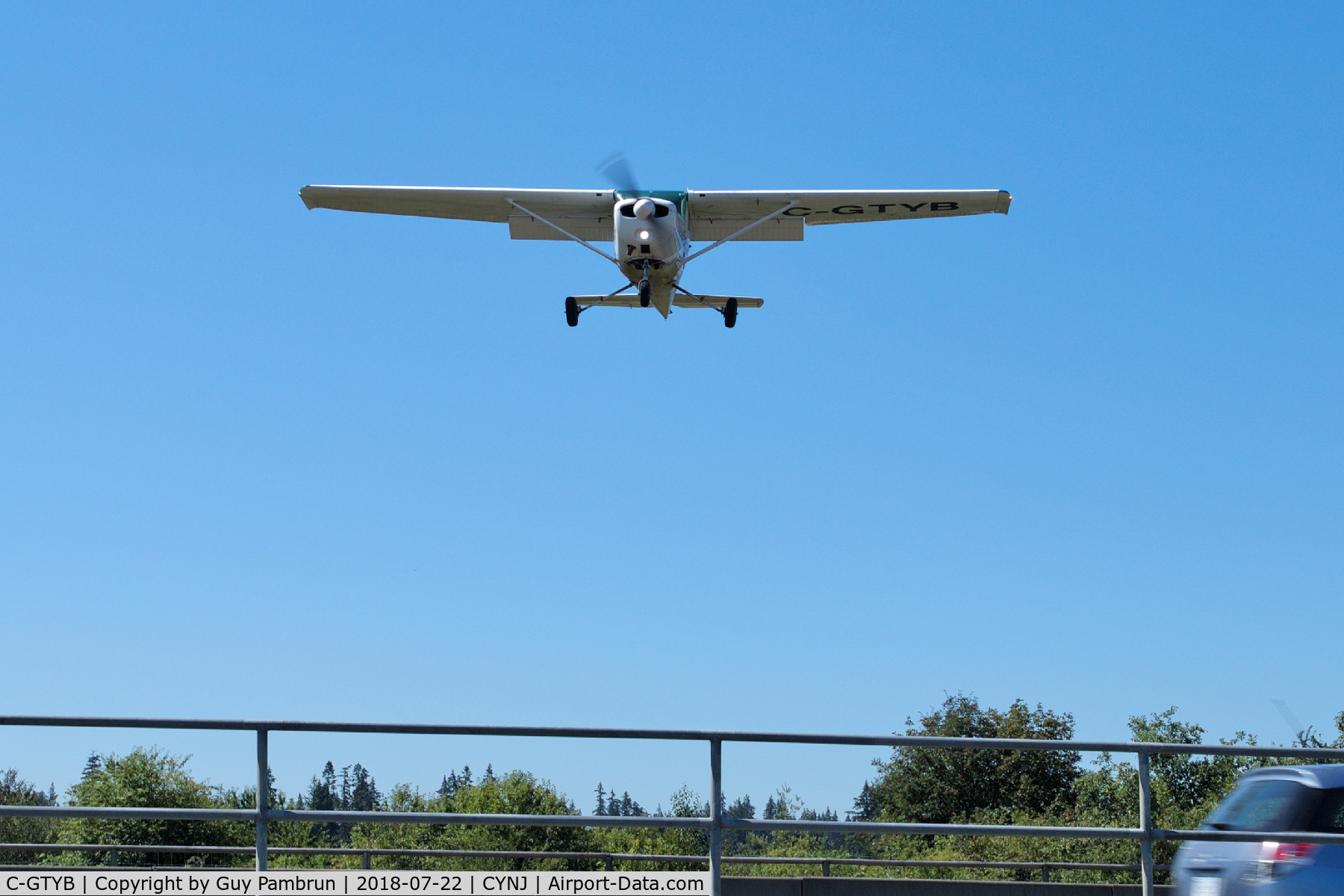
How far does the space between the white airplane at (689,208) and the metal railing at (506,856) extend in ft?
76.4

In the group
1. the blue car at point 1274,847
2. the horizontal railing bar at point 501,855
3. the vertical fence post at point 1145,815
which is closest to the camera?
the blue car at point 1274,847

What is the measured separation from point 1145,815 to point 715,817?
2.55 m

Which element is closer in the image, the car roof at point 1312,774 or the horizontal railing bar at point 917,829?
the car roof at point 1312,774

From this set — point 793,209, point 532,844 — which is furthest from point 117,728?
point 793,209

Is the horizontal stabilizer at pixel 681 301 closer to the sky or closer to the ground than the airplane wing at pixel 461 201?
closer to the ground

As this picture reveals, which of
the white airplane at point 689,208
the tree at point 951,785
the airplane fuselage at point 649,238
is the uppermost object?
the white airplane at point 689,208

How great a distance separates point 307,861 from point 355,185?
29.7m

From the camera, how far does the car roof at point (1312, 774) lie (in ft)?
22.5

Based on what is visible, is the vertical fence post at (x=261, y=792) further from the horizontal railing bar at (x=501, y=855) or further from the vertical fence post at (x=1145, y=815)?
the vertical fence post at (x=1145, y=815)

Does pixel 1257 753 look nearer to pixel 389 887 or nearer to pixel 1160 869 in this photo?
pixel 1160 869

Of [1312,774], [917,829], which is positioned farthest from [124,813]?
A: [1312,774]

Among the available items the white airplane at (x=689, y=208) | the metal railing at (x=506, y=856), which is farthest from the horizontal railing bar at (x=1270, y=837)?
the white airplane at (x=689, y=208)

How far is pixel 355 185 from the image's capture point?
3556cm

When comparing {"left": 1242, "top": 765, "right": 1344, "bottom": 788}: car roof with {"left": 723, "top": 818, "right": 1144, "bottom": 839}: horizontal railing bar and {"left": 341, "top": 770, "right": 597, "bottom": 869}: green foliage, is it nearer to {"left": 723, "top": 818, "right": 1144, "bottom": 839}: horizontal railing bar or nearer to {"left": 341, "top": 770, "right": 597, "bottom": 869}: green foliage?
{"left": 723, "top": 818, "right": 1144, "bottom": 839}: horizontal railing bar
